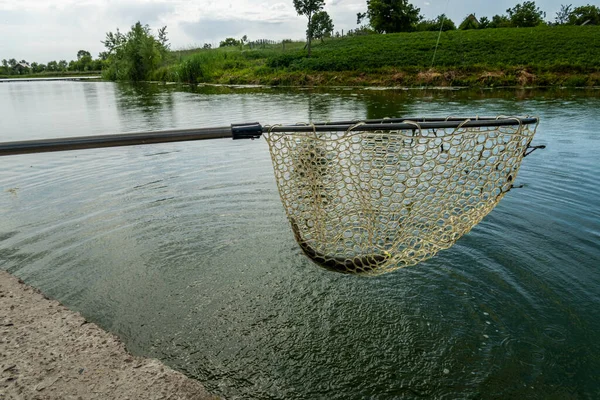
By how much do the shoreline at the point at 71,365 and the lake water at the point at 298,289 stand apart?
252 mm

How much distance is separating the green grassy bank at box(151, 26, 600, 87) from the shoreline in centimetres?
2385

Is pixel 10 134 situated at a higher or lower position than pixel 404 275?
higher

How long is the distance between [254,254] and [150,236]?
1.29 meters

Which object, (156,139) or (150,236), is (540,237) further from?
(150,236)

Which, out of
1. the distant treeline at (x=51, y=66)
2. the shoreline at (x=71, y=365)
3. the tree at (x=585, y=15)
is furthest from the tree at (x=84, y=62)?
the shoreline at (x=71, y=365)

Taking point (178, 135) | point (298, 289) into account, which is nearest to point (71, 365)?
point (178, 135)

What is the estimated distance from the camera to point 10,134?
1020cm

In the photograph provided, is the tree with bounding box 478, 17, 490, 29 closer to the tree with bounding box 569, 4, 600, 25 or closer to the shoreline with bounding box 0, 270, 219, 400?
the tree with bounding box 569, 4, 600, 25

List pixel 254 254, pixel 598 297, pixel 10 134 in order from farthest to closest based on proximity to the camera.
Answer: pixel 10 134
pixel 254 254
pixel 598 297

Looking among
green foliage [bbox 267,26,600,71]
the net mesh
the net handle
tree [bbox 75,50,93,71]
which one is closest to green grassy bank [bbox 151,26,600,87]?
green foliage [bbox 267,26,600,71]

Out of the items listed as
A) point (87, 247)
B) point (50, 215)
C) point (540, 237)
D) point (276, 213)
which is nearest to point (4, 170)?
point (50, 215)

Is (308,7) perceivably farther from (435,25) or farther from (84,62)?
(84,62)

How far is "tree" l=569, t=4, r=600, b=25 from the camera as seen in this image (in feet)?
113

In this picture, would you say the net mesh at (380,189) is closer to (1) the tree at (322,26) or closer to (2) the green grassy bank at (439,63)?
(2) the green grassy bank at (439,63)
